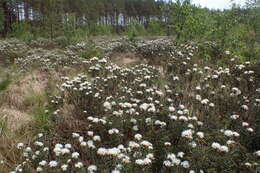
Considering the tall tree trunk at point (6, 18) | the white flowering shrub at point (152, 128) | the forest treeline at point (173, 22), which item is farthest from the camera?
the tall tree trunk at point (6, 18)

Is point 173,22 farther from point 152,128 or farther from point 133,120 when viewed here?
point 152,128

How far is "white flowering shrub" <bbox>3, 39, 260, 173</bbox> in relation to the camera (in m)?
2.49

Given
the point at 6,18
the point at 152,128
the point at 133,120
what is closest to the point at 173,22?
the point at 133,120

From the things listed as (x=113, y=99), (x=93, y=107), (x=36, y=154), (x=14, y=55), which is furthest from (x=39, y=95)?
(x=14, y=55)

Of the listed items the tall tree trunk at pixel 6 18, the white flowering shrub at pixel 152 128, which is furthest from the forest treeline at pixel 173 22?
the white flowering shrub at pixel 152 128

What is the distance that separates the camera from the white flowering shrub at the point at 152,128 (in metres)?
2.49

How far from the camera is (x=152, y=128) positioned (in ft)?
10.3

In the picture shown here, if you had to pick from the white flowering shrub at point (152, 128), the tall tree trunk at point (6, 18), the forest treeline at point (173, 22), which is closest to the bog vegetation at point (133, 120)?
the white flowering shrub at point (152, 128)

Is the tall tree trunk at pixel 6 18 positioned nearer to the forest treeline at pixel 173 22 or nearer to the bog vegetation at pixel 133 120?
the forest treeline at pixel 173 22

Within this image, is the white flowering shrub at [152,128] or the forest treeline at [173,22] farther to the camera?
the forest treeline at [173,22]

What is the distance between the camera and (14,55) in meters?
11.1

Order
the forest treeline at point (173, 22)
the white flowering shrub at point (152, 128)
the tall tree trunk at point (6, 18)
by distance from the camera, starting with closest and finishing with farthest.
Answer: the white flowering shrub at point (152, 128), the forest treeline at point (173, 22), the tall tree trunk at point (6, 18)

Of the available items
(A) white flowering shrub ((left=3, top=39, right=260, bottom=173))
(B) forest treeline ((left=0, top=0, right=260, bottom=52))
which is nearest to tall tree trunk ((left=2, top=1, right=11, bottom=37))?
(B) forest treeline ((left=0, top=0, right=260, bottom=52))

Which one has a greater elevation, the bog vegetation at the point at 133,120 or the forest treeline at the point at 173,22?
the forest treeline at the point at 173,22
